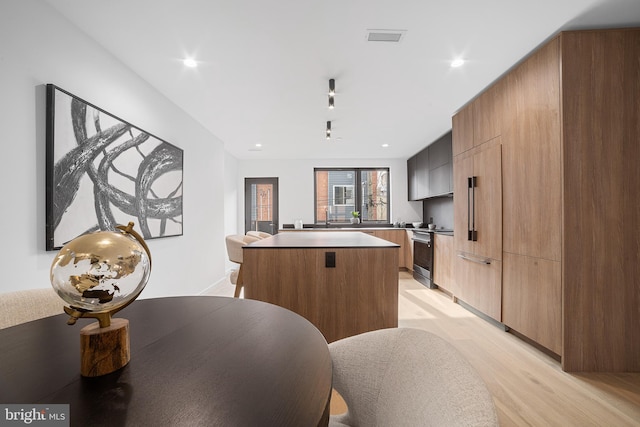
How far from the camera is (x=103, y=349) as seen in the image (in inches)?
22.5

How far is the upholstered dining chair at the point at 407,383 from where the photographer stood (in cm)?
48

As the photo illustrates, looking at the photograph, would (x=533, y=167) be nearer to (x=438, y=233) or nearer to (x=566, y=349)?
(x=566, y=349)

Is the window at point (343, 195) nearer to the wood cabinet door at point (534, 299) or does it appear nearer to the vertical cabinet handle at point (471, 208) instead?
the vertical cabinet handle at point (471, 208)

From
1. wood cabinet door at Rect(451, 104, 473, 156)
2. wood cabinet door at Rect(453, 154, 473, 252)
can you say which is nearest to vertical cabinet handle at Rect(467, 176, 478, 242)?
wood cabinet door at Rect(453, 154, 473, 252)

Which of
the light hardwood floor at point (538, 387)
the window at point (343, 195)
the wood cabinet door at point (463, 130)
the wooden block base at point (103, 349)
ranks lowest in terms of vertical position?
the light hardwood floor at point (538, 387)

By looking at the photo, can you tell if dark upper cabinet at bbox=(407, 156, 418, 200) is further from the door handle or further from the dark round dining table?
the dark round dining table

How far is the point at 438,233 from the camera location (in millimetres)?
4375

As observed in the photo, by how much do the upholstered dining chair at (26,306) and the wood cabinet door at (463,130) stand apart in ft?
12.2

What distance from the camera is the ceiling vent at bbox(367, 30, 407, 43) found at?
207 cm

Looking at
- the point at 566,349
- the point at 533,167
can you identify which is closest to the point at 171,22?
the point at 533,167

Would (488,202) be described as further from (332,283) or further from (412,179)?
(412,179)

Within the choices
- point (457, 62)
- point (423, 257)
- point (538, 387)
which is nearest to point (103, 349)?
point (538, 387)

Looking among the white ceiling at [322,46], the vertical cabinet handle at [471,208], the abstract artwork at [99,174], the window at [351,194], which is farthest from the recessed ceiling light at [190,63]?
the window at [351,194]

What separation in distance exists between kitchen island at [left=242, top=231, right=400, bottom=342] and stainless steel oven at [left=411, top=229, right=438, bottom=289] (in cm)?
263
